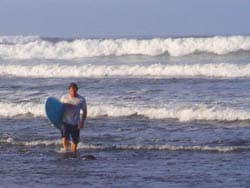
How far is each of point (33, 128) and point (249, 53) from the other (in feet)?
71.0

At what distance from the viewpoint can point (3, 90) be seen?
24.6 m

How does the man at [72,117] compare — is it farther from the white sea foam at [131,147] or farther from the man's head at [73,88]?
the white sea foam at [131,147]

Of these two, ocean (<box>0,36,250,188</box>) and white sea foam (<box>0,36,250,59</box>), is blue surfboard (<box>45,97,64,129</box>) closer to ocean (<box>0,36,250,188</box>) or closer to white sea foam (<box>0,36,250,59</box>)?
ocean (<box>0,36,250,188</box>)

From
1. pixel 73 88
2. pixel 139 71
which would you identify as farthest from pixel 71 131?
pixel 139 71

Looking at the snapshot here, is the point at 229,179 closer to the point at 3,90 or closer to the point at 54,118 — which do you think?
the point at 54,118

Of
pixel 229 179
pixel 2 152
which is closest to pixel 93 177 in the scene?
pixel 229 179

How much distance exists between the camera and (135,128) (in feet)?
55.5

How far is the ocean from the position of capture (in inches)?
477

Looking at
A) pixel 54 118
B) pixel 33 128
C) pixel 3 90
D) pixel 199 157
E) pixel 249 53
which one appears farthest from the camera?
pixel 249 53

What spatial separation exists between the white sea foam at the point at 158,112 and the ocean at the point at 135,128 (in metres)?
0.03

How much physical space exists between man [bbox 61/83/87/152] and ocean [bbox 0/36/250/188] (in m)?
0.32

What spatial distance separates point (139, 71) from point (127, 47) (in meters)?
11.3

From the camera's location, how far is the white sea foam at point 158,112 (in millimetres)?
17531

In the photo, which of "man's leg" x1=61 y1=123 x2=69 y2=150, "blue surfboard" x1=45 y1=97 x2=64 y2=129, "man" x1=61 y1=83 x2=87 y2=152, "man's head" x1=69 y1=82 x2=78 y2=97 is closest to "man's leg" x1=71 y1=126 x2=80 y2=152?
"man" x1=61 y1=83 x2=87 y2=152
